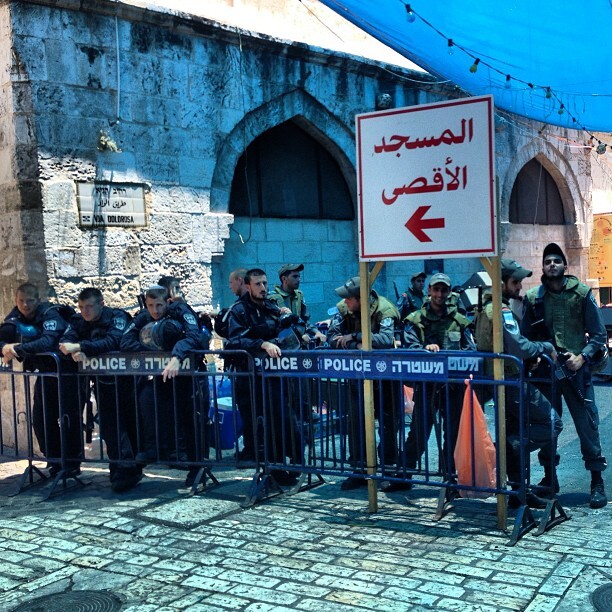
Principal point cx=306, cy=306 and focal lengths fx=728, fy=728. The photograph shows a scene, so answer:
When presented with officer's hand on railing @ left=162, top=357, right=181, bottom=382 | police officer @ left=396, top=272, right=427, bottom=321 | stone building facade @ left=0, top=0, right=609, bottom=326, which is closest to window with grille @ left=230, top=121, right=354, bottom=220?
stone building facade @ left=0, top=0, right=609, bottom=326

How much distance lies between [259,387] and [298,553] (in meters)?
1.81

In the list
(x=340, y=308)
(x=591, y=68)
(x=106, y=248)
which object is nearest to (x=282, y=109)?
(x=106, y=248)

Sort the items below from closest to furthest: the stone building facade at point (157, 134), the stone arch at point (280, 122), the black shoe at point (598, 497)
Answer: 1. the black shoe at point (598, 497)
2. the stone building facade at point (157, 134)
3. the stone arch at point (280, 122)

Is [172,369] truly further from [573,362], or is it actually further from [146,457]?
[573,362]

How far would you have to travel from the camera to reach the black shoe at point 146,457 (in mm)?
6152

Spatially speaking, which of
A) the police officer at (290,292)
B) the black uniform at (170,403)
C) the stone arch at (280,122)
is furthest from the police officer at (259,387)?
the stone arch at (280,122)

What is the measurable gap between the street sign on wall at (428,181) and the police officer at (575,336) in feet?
3.41

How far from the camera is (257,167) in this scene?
33.5ft

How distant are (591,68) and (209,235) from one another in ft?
17.6

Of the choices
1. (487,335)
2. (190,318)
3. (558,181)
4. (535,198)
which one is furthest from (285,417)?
(558,181)

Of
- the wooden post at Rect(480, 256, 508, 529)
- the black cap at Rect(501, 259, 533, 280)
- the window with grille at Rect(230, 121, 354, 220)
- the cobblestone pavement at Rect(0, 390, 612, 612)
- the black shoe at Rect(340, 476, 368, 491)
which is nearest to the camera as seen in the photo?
the cobblestone pavement at Rect(0, 390, 612, 612)

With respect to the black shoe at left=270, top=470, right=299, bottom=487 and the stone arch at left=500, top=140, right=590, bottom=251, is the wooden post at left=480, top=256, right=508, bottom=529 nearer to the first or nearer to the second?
the black shoe at left=270, top=470, right=299, bottom=487

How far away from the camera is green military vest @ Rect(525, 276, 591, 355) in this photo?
5.50 metres

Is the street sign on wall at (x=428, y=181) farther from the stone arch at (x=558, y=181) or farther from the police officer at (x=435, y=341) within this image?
the stone arch at (x=558, y=181)
